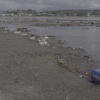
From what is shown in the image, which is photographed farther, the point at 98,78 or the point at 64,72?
the point at 64,72

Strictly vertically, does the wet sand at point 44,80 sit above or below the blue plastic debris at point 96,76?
below

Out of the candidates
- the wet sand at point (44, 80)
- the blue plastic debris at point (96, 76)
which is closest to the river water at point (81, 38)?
the wet sand at point (44, 80)

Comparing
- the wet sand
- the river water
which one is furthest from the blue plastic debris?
the river water

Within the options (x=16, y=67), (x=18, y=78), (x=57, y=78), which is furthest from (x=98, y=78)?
(x=16, y=67)

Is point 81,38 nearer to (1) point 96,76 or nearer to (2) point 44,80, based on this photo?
(1) point 96,76

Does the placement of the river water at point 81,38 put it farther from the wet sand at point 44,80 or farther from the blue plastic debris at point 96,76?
the blue plastic debris at point 96,76

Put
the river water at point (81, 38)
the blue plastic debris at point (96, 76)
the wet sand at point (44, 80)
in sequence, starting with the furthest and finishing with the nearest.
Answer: the river water at point (81, 38) → the blue plastic debris at point (96, 76) → the wet sand at point (44, 80)

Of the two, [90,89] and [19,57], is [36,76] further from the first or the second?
[19,57]

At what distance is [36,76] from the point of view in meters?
7.88

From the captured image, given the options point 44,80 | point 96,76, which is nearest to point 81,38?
point 96,76

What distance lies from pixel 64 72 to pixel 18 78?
2.58m

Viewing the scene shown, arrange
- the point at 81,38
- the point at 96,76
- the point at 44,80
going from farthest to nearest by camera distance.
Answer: the point at 81,38
the point at 44,80
the point at 96,76

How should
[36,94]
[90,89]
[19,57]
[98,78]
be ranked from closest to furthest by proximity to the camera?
1. [36,94]
2. [90,89]
3. [98,78]
4. [19,57]

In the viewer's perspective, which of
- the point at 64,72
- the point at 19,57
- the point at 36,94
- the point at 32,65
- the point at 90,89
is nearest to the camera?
the point at 36,94
